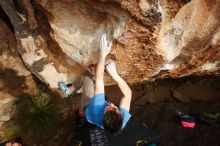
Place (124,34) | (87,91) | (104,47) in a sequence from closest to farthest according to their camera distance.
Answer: (124,34) → (104,47) → (87,91)

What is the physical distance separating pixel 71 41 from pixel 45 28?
0.62m

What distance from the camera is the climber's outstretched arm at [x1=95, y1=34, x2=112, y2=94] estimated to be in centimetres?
410

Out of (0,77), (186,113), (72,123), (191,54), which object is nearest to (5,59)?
(0,77)

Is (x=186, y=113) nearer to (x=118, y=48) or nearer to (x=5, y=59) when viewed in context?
(x=118, y=48)

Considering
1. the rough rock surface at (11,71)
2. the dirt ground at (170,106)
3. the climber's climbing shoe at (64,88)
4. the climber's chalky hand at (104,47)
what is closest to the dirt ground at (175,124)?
the dirt ground at (170,106)

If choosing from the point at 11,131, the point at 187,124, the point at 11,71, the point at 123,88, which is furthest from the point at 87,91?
the point at 187,124

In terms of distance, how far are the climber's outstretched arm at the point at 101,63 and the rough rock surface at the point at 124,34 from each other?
12 centimetres

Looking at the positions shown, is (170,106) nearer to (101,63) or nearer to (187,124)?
(187,124)

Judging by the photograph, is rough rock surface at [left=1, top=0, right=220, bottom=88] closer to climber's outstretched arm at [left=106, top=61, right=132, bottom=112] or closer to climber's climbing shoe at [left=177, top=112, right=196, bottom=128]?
climber's outstretched arm at [left=106, top=61, right=132, bottom=112]

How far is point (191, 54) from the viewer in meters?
5.09

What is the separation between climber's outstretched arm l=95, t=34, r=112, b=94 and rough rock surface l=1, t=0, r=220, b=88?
0.38ft

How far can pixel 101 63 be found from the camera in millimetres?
4219

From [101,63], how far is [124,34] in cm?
49

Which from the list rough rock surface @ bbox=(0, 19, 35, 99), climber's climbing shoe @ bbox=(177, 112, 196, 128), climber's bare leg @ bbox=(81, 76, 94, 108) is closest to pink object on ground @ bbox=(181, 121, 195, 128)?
climber's climbing shoe @ bbox=(177, 112, 196, 128)
